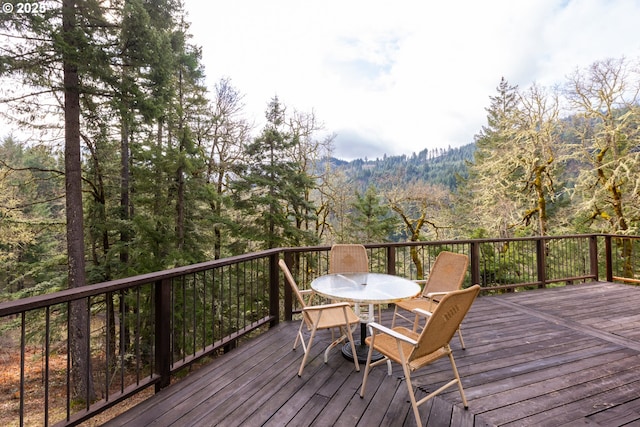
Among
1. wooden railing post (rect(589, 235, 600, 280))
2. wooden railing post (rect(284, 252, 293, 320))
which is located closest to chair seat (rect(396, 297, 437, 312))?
wooden railing post (rect(284, 252, 293, 320))

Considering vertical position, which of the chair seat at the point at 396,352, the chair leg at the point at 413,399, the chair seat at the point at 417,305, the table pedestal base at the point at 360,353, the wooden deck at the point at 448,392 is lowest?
the wooden deck at the point at 448,392

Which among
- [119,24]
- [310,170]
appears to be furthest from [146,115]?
[310,170]

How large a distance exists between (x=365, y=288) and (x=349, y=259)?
99 centimetres

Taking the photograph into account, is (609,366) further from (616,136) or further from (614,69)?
(614,69)

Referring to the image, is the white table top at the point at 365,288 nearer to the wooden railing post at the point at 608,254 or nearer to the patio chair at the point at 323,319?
the patio chair at the point at 323,319

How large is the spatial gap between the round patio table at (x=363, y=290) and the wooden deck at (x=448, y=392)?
0.32 meters

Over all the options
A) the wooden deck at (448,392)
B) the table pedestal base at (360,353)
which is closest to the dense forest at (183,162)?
the wooden deck at (448,392)

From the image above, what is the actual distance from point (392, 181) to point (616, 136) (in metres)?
8.03

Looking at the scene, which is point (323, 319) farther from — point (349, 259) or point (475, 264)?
point (475, 264)

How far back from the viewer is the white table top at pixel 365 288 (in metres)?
2.59

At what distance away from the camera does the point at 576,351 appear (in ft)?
9.99

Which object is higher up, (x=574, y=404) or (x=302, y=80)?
(x=302, y=80)

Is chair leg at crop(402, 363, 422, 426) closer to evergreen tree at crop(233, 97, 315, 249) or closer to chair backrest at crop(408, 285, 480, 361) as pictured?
chair backrest at crop(408, 285, 480, 361)

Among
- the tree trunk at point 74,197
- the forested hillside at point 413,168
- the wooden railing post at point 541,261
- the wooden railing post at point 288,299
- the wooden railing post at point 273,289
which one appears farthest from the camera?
the forested hillside at point 413,168
